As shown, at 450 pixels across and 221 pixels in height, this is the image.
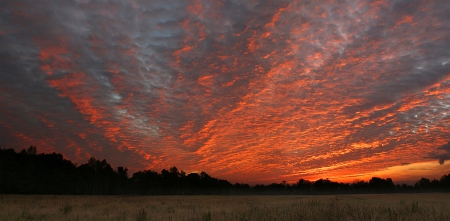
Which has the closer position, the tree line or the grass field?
the grass field

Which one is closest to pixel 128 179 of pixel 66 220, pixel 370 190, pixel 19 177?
pixel 19 177

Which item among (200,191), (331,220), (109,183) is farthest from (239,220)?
(200,191)

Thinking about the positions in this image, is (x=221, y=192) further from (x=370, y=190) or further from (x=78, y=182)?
(x=370, y=190)

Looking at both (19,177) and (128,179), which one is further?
(128,179)

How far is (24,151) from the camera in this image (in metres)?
121

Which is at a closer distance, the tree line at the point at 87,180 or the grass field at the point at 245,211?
the grass field at the point at 245,211

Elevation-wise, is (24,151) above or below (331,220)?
above

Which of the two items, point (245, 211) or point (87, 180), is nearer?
point (245, 211)

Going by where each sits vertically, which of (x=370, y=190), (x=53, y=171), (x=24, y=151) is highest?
(x=24, y=151)

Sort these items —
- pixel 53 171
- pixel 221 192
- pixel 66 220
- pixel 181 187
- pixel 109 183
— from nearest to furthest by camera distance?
pixel 66 220 → pixel 53 171 → pixel 109 183 → pixel 221 192 → pixel 181 187

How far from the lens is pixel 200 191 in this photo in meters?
167

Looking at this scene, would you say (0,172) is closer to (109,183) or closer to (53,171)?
(53,171)

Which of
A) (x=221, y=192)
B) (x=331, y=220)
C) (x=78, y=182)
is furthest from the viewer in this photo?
(x=221, y=192)

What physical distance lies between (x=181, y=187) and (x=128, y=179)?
98.9 feet
